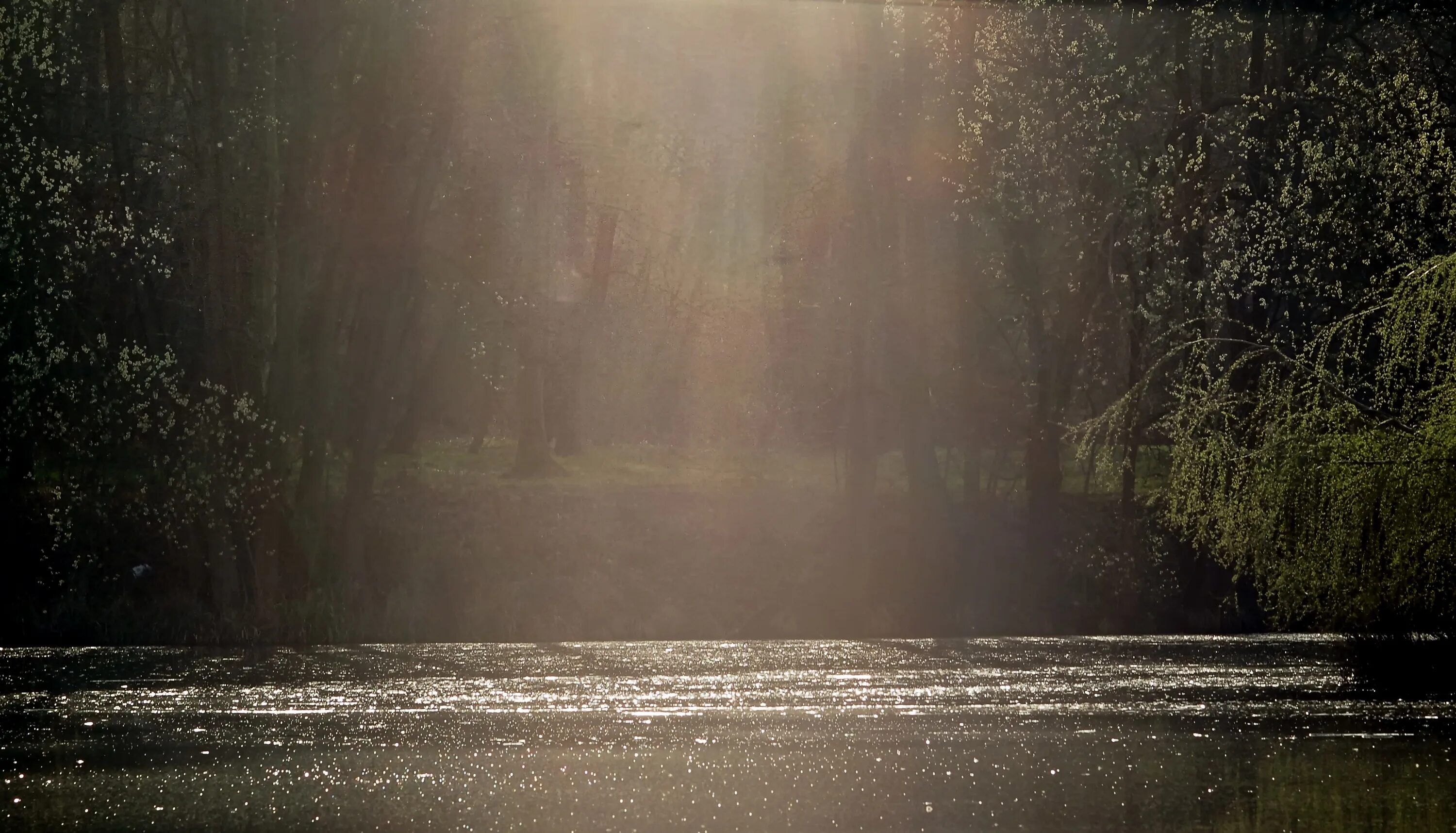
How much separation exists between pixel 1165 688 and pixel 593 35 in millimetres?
12323

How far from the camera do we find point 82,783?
9.58m

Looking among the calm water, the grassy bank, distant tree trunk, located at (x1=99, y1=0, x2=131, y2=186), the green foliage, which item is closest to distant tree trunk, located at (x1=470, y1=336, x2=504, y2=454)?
the grassy bank

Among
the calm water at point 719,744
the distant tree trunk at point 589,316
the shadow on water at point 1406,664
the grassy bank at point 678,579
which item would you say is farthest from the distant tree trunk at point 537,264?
the shadow on water at point 1406,664

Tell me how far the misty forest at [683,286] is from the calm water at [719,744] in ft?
5.06

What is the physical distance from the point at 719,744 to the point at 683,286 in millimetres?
15478

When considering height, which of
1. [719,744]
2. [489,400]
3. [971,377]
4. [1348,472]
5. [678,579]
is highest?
[971,377]

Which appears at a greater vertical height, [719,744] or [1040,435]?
[1040,435]

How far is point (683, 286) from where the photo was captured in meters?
25.6

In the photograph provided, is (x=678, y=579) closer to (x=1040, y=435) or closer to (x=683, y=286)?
(x=1040, y=435)

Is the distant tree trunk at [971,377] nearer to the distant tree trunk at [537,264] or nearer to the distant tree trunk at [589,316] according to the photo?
the distant tree trunk at [589,316]

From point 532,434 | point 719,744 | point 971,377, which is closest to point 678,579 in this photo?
point 971,377

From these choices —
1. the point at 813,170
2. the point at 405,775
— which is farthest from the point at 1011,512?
the point at 405,775

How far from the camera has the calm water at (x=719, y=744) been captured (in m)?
8.90

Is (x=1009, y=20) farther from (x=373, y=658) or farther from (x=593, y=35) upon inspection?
(x=373, y=658)
